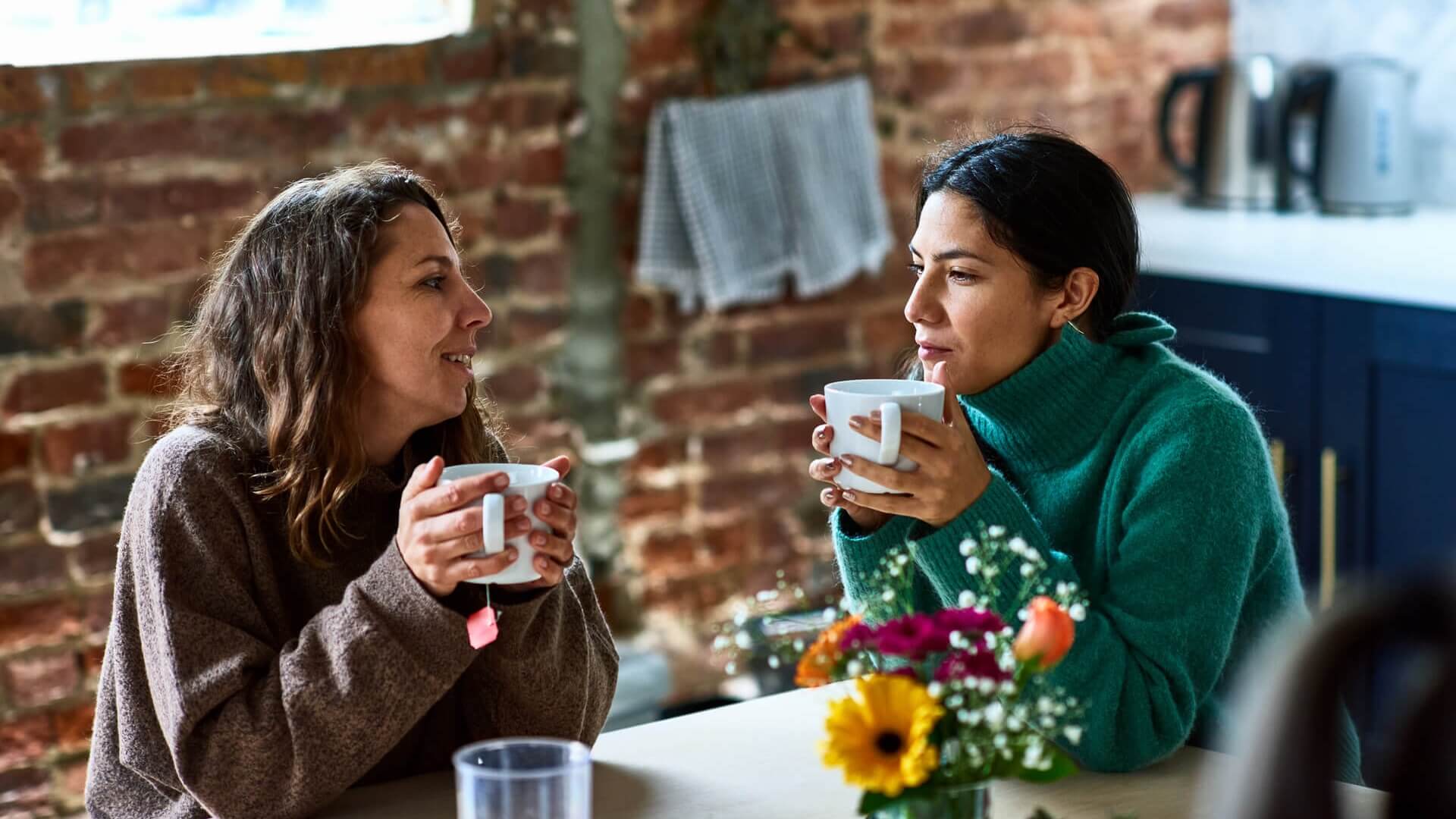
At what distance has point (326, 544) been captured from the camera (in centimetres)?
140

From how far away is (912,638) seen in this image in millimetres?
914

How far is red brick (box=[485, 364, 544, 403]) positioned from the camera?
2602 millimetres

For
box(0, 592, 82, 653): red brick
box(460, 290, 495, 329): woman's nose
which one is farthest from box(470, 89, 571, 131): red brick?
box(460, 290, 495, 329): woman's nose

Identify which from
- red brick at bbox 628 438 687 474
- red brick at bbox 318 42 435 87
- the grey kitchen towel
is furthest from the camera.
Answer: red brick at bbox 628 438 687 474

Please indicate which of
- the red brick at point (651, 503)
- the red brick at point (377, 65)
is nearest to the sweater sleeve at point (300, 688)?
the red brick at point (377, 65)

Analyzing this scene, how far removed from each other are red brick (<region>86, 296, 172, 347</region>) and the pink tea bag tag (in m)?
1.21

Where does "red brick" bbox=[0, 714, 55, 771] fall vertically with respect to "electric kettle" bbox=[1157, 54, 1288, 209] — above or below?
below

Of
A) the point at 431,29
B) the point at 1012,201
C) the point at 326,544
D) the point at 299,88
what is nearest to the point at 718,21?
the point at 431,29

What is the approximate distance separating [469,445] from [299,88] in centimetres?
104

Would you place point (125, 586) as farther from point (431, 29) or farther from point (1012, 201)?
point (431, 29)

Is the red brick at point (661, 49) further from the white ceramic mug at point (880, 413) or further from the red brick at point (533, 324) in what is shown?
the white ceramic mug at point (880, 413)

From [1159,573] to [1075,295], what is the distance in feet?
0.95

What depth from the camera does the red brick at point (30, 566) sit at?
2.21m

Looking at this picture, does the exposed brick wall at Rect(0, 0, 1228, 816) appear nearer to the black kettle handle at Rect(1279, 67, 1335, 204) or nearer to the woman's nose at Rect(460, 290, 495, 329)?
the black kettle handle at Rect(1279, 67, 1335, 204)
